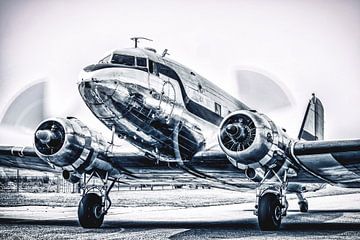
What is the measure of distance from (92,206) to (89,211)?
0.12 m

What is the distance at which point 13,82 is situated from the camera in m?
10.3

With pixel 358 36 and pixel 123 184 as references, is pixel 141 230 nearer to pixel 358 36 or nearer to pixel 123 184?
pixel 123 184

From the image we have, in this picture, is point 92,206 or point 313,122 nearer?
point 92,206

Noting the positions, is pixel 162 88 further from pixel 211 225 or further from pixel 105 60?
pixel 211 225

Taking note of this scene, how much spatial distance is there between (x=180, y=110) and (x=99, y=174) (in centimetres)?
256

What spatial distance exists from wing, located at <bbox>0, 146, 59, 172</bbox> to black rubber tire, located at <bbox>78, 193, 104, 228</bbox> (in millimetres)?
976

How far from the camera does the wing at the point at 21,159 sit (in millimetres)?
10953

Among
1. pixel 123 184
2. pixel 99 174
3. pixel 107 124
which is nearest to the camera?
pixel 107 124

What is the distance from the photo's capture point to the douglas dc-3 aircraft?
8711 millimetres

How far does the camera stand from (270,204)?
8938 mm

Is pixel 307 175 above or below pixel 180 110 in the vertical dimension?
below

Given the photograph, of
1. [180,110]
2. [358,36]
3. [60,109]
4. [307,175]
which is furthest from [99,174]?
[358,36]

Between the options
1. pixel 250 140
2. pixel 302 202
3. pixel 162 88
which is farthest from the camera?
pixel 302 202

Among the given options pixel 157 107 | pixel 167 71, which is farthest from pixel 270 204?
pixel 167 71
